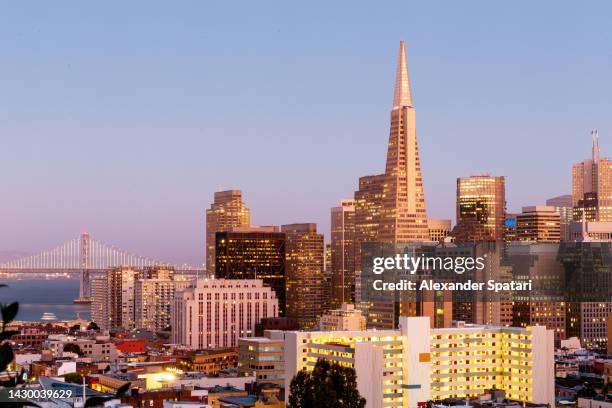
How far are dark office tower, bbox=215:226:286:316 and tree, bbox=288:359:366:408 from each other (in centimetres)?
9784

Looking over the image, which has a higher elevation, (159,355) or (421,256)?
(421,256)

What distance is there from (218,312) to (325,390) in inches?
2876

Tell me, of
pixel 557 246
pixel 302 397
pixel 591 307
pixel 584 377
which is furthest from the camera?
pixel 557 246

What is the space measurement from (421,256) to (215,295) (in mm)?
21311

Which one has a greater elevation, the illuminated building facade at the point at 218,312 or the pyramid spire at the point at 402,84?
the pyramid spire at the point at 402,84

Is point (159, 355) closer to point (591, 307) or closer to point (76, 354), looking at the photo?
point (76, 354)

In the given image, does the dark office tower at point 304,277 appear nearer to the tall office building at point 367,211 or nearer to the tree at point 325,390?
the tall office building at point 367,211

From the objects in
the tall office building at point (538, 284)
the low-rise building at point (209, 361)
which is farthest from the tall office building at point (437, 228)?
the low-rise building at point (209, 361)

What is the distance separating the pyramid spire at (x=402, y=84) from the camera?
132 meters

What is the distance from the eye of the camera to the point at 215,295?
107625 millimetres

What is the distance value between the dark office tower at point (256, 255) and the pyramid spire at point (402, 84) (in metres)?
23.6

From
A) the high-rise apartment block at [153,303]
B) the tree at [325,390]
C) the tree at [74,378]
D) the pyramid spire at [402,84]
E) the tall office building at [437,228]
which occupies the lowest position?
the high-rise apartment block at [153,303]

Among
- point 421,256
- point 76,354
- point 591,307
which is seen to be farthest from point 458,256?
point 76,354

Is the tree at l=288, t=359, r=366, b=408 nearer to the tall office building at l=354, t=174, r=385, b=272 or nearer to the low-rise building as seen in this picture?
the low-rise building
